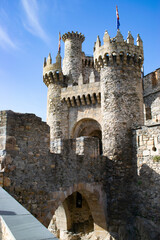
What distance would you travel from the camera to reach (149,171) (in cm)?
957

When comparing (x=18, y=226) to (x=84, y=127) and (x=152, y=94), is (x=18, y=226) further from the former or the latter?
(x=152, y=94)

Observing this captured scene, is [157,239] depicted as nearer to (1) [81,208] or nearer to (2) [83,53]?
(1) [81,208]

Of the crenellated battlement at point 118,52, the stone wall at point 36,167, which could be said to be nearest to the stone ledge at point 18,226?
the stone wall at point 36,167

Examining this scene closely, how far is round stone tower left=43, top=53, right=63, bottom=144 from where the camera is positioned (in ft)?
49.2

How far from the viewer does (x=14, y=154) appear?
5910 mm

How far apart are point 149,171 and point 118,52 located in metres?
5.26

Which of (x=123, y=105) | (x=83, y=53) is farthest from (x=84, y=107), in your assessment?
(x=83, y=53)

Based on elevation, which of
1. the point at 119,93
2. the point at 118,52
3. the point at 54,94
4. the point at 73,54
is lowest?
the point at 119,93

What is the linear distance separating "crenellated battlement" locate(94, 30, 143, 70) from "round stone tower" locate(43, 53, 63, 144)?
14.5 ft

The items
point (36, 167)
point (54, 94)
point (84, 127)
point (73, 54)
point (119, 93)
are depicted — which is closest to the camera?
point (36, 167)

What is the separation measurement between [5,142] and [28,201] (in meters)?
1.56

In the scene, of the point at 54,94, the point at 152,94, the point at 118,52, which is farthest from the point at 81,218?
the point at 152,94

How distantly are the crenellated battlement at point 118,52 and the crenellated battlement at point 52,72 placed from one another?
4.44 m

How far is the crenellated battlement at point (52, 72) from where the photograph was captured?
51.2 ft
